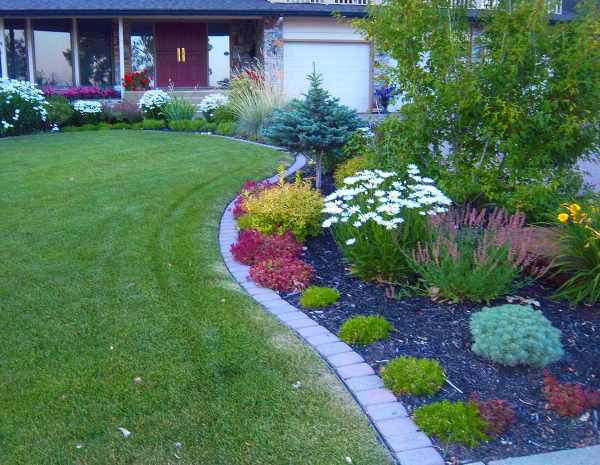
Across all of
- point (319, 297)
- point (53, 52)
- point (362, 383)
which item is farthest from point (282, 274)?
point (53, 52)

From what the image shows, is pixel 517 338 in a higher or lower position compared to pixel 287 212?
lower

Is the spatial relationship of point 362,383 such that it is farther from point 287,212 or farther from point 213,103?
point 213,103

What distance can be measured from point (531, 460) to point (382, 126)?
396cm

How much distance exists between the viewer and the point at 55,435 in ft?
10.2

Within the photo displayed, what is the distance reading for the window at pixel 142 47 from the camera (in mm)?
19484

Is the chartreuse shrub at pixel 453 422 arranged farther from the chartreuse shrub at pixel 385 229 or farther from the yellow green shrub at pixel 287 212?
the yellow green shrub at pixel 287 212

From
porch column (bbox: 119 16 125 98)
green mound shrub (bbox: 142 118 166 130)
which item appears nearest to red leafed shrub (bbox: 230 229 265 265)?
green mound shrub (bbox: 142 118 166 130)

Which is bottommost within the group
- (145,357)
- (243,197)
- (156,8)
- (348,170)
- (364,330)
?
(145,357)

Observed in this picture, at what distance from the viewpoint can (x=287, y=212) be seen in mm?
6012

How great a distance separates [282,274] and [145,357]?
1.46 m

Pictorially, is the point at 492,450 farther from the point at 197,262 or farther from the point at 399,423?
the point at 197,262

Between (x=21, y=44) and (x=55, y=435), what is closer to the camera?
(x=55, y=435)

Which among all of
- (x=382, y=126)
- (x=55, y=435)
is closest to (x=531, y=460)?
(x=55, y=435)

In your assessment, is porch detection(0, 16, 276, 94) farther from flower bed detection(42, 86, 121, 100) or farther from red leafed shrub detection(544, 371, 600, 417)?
red leafed shrub detection(544, 371, 600, 417)
